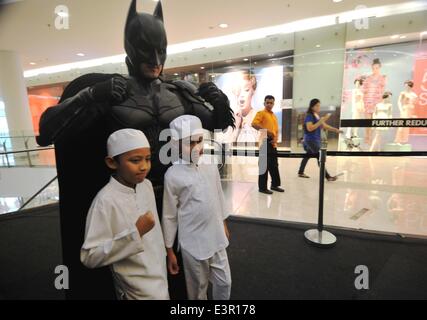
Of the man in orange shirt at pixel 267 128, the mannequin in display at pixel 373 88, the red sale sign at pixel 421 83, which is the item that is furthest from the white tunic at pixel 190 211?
the red sale sign at pixel 421 83

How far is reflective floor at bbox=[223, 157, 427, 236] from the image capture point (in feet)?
10.5

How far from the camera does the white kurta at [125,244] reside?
3.11 feet

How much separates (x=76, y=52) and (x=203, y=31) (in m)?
4.04

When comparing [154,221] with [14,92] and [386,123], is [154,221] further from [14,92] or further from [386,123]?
[14,92]

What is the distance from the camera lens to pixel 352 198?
4.01 meters

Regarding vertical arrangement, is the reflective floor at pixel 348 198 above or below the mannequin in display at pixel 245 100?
below

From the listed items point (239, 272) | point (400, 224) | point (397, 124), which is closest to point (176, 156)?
point (239, 272)

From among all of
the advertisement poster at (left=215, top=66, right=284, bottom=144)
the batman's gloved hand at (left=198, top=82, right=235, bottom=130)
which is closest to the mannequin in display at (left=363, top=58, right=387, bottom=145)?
the advertisement poster at (left=215, top=66, right=284, bottom=144)

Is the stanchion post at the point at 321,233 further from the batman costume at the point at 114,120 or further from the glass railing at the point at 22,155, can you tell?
the glass railing at the point at 22,155

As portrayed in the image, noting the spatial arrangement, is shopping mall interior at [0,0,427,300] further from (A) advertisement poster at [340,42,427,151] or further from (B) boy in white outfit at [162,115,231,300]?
(B) boy in white outfit at [162,115,231,300]

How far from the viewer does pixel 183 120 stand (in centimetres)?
120

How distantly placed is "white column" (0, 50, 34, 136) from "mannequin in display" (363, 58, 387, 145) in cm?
939

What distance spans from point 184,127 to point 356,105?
680 centimetres

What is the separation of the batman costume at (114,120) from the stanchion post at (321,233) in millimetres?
1608
